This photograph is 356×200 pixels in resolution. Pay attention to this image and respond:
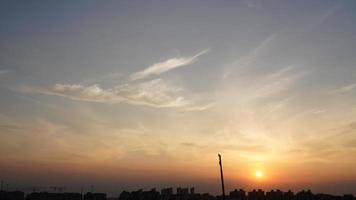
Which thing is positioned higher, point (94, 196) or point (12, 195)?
point (12, 195)

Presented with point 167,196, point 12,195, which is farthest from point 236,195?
point 12,195

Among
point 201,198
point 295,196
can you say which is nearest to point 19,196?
point 201,198

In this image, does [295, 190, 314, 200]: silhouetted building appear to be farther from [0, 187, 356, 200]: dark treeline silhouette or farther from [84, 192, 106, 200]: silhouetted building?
[84, 192, 106, 200]: silhouetted building

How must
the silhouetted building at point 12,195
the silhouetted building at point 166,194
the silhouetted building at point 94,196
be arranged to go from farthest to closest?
the silhouetted building at point 166,194, the silhouetted building at point 94,196, the silhouetted building at point 12,195

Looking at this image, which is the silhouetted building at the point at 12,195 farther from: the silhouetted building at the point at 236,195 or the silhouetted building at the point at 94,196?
the silhouetted building at the point at 236,195

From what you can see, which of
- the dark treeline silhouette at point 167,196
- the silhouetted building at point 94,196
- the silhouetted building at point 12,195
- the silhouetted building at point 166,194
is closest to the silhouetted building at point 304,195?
the dark treeline silhouette at point 167,196

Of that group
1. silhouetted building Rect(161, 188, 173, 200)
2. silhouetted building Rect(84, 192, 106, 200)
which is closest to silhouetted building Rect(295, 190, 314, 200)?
silhouetted building Rect(161, 188, 173, 200)

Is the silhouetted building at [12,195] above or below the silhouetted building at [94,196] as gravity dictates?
above

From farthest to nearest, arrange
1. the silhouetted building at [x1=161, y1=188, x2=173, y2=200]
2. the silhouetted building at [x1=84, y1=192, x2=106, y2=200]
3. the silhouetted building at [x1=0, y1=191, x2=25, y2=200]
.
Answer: the silhouetted building at [x1=161, y1=188, x2=173, y2=200] → the silhouetted building at [x1=84, y1=192, x2=106, y2=200] → the silhouetted building at [x1=0, y1=191, x2=25, y2=200]

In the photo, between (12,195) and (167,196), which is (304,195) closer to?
(167,196)

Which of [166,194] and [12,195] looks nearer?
[12,195]

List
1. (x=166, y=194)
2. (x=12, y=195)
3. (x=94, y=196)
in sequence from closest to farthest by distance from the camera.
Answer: (x=12, y=195)
(x=94, y=196)
(x=166, y=194)

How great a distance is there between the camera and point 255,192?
650 feet

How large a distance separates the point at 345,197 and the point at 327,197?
35.1ft
